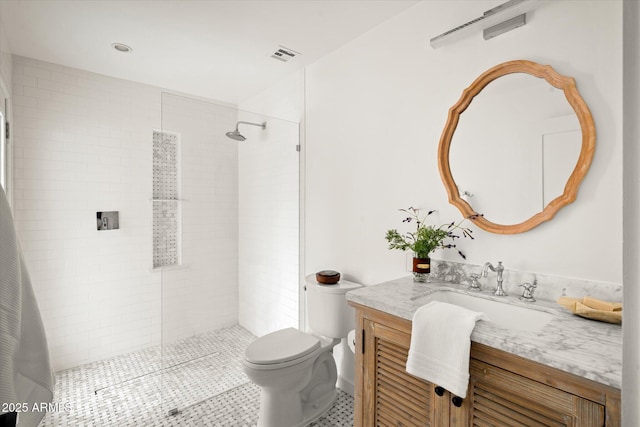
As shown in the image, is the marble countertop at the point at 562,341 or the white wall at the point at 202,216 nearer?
the marble countertop at the point at 562,341

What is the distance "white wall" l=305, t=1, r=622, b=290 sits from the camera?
125cm

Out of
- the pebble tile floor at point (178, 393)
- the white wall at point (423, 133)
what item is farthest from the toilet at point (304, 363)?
the white wall at point (423, 133)

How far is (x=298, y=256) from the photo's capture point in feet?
8.96

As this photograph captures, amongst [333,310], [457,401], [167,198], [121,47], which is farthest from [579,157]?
[121,47]

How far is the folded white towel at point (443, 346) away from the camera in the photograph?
1055mm

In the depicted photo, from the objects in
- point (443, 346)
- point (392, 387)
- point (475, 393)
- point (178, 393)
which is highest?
point (443, 346)

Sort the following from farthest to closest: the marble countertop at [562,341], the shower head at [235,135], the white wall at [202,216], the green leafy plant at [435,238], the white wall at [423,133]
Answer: the shower head at [235,135] → the white wall at [202,216] → the green leafy plant at [435,238] → the white wall at [423,133] → the marble countertop at [562,341]

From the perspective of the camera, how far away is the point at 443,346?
1103 mm

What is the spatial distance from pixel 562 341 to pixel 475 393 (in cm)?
33

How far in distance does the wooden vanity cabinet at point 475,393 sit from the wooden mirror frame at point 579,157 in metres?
0.69

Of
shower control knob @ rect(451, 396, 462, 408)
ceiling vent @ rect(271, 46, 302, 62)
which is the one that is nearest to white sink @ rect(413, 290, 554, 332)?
shower control knob @ rect(451, 396, 462, 408)

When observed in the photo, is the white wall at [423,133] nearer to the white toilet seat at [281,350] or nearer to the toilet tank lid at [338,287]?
the toilet tank lid at [338,287]

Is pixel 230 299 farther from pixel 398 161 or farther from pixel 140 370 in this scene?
pixel 398 161

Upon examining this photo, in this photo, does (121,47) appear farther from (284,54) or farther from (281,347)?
(281,347)
